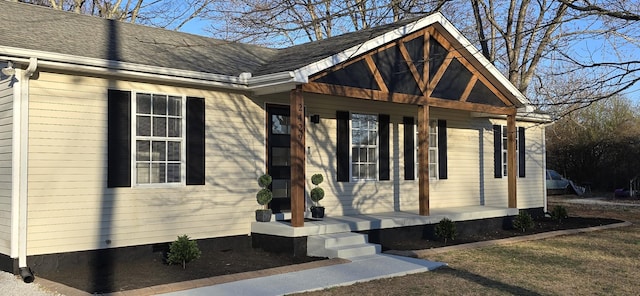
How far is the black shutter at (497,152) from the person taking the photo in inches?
599

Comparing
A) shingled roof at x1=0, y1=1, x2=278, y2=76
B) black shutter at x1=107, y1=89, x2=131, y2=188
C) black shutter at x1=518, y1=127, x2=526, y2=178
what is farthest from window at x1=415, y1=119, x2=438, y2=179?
black shutter at x1=107, y1=89, x2=131, y2=188

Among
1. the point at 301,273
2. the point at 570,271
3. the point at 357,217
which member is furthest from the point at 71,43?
the point at 570,271

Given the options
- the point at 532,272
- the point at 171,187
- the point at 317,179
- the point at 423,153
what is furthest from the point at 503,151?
the point at 171,187

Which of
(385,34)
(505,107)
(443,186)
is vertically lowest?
(443,186)

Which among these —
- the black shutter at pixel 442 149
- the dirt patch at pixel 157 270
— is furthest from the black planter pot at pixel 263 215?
the black shutter at pixel 442 149

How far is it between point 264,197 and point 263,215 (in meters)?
0.36

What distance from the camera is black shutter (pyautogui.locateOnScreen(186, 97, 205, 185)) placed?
9.24m

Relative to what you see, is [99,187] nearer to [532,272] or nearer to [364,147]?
[364,147]

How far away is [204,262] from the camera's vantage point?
8641 mm

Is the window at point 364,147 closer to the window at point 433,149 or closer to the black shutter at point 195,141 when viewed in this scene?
the window at point 433,149

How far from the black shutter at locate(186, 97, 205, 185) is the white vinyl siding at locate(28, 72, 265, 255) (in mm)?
114

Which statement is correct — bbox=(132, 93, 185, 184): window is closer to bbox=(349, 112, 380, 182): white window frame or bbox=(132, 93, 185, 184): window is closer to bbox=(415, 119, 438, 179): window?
bbox=(349, 112, 380, 182): white window frame

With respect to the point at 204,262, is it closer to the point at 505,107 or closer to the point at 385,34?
the point at 385,34

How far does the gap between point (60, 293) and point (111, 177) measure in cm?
215
